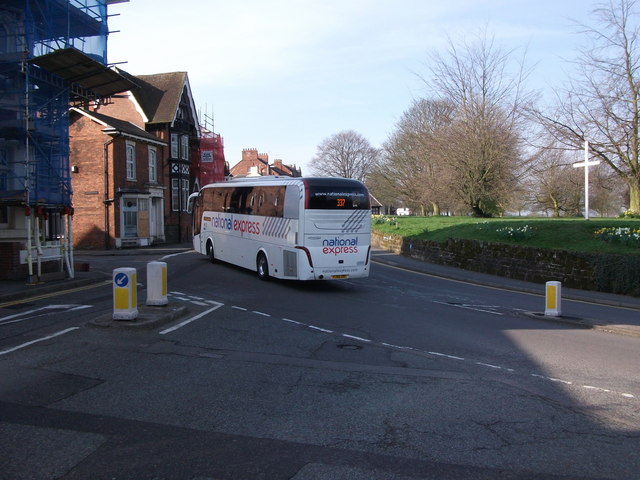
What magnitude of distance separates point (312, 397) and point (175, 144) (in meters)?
35.3

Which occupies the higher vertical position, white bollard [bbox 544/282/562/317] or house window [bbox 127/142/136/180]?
house window [bbox 127/142/136/180]

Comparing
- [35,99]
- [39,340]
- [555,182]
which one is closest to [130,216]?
[35,99]

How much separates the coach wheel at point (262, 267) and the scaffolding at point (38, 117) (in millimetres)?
5733

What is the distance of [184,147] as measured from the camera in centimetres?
3966

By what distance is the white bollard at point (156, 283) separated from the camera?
1060 cm

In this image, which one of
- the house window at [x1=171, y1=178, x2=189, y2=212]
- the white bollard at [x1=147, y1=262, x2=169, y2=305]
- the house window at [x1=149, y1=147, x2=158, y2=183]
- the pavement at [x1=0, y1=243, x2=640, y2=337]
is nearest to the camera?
the pavement at [x1=0, y1=243, x2=640, y2=337]

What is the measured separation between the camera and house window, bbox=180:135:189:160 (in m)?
39.2

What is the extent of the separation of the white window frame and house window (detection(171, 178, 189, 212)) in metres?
4.62

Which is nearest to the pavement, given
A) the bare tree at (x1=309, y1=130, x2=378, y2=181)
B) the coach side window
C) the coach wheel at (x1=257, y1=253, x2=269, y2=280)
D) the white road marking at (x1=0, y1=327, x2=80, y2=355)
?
the white road marking at (x1=0, y1=327, x2=80, y2=355)

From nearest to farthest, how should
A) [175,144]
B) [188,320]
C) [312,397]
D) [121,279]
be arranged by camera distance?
[312,397], [121,279], [188,320], [175,144]

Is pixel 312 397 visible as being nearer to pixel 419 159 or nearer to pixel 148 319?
pixel 148 319

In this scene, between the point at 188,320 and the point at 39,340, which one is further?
the point at 188,320

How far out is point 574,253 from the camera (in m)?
17.6

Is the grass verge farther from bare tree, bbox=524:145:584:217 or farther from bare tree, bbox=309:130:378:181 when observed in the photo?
bare tree, bbox=309:130:378:181
